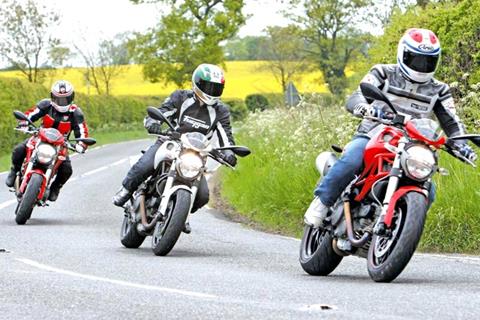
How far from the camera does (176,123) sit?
12.6m

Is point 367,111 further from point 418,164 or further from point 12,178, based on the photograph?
point 12,178

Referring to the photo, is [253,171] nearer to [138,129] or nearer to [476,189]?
[476,189]

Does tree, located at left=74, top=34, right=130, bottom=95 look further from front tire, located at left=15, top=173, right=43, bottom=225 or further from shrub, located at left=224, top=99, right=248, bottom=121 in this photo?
front tire, located at left=15, top=173, right=43, bottom=225

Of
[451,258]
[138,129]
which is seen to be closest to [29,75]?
[138,129]

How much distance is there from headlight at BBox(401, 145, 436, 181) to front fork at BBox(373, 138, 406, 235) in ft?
0.32

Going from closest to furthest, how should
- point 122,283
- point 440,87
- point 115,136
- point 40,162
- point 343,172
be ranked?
1. point 122,283
2. point 343,172
3. point 440,87
4. point 40,162
5. point 115,136

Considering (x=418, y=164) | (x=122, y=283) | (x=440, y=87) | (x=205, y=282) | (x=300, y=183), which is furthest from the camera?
(x=300, y=183)

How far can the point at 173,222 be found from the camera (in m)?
Answer: 11.4

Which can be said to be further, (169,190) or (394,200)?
(169,190)

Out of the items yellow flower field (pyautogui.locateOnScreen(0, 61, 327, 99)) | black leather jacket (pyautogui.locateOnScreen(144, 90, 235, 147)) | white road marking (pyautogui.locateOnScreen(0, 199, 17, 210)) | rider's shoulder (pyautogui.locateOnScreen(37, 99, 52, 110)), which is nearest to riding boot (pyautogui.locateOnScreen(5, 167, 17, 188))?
rider's shoulder (pyautogui.locateOnScreen(37, 99, 52, 110))

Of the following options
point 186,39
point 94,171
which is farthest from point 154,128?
point 186,39

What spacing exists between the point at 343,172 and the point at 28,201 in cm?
699

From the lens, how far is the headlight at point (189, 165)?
11625mm

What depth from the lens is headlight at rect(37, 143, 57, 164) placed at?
16000 millimetres
